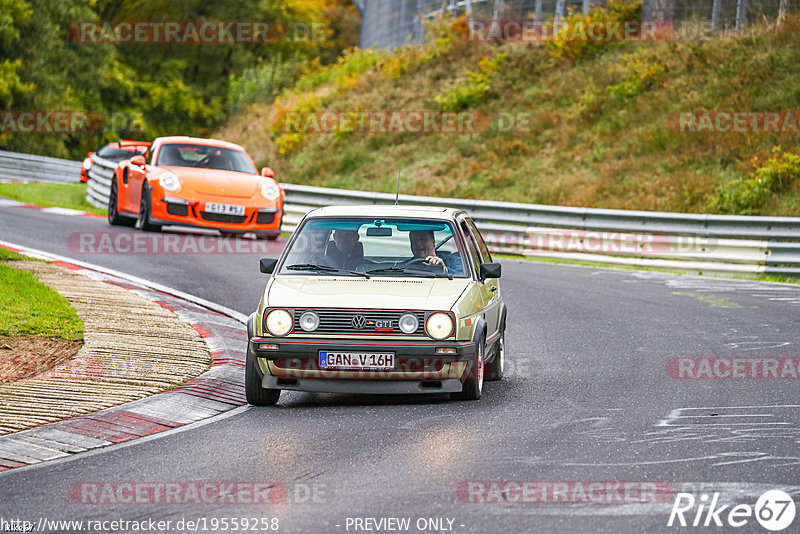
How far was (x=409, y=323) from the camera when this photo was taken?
27.2 ft

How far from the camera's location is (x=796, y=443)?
7.25 metres

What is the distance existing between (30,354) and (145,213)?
1002 cm

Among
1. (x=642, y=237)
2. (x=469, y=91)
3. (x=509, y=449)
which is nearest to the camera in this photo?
(x=509, y=449)

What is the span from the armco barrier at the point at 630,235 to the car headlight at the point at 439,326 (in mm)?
11298

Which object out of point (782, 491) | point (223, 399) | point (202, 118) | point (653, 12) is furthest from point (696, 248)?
point (202, 118)

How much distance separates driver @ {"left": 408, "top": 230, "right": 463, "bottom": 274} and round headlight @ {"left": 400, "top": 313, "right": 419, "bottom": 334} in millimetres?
970

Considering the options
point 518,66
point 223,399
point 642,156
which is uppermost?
point 518,66

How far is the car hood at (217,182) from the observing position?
61.9ft

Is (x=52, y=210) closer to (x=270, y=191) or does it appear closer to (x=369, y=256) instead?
(x=270, y=191)

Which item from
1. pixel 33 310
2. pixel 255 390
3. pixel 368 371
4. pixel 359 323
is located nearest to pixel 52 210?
pixel 33 310

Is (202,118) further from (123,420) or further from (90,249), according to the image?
(123,420)

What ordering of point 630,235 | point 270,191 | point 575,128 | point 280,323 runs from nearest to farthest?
point 280,323 → point 270,191 → point 630,235 → point 575,128

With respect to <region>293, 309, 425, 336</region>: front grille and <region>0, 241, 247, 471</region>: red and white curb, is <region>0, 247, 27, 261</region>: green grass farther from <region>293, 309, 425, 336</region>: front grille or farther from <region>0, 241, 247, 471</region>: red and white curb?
<region>293, 309, 425, 336</region>: front grille

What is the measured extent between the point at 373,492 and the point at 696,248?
14.4 meters
